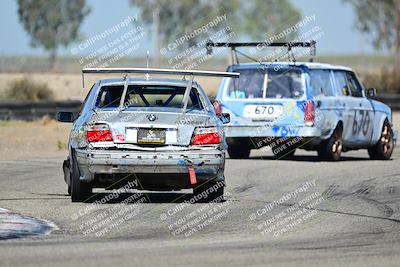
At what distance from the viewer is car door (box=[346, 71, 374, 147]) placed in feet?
66.4

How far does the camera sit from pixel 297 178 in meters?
16.3

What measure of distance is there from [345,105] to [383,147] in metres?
1.48

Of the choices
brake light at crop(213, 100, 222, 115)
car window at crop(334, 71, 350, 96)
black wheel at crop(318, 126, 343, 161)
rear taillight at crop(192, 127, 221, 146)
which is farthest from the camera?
car window at crop(334, 71, 350, 96)

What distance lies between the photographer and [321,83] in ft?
64.5

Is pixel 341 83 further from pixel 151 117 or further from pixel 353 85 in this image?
pixel 151 117

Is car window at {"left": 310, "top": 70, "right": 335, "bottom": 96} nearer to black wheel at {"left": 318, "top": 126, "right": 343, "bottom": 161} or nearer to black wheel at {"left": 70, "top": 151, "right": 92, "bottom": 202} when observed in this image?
black wheel at {"left": 318, "top": 126, "right": 343, "bottom": 161}

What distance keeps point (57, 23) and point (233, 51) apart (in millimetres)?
91532

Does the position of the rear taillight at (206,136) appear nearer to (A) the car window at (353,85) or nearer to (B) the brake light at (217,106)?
(B) the brake light at (217,106)

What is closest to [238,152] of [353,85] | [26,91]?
[353,85]

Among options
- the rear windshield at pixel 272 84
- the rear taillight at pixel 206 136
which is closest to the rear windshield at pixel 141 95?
the rear taillight at pixel 206 136

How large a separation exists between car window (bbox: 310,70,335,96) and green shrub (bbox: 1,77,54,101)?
2274cm

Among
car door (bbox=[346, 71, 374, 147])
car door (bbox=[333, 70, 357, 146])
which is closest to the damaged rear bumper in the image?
car door (bbox=[333, 70, 357, 146])

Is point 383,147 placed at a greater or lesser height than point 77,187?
lesser

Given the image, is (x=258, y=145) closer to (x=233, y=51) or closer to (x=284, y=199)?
(x=233, y=51)
